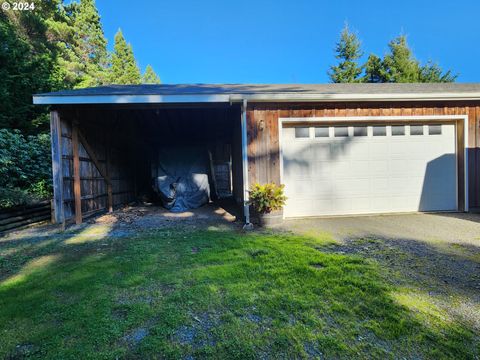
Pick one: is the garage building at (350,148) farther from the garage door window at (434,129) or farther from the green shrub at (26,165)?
the green shrub at (26,165)

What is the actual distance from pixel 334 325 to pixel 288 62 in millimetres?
Answer: 23228

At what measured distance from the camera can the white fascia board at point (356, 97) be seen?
5.24m

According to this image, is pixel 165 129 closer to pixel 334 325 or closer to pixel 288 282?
pixel 288 282

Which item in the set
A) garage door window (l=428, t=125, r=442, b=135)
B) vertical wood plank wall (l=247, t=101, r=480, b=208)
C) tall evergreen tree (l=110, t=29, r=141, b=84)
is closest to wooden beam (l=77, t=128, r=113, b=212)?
vertical wood plank wall (l=247, t=101, r=480, b=208)

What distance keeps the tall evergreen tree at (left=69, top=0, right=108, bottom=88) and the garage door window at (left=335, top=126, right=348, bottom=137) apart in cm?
1746

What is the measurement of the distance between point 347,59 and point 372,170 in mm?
21252

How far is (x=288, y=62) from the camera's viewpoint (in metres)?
22.0

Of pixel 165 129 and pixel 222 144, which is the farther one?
pixel 222 144

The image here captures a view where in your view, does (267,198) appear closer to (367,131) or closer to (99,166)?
(367,131)

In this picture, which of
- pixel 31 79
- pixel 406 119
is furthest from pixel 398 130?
pixel 31 79

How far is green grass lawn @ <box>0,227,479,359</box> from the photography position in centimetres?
173

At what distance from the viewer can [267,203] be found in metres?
5.11

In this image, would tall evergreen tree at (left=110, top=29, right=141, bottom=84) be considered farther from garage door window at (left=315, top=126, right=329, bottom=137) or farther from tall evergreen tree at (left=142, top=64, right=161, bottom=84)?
garage door window at (left=315, top=126, right=329, bottom=137)

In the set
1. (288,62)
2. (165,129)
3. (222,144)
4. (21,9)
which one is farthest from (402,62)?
(21,9)
